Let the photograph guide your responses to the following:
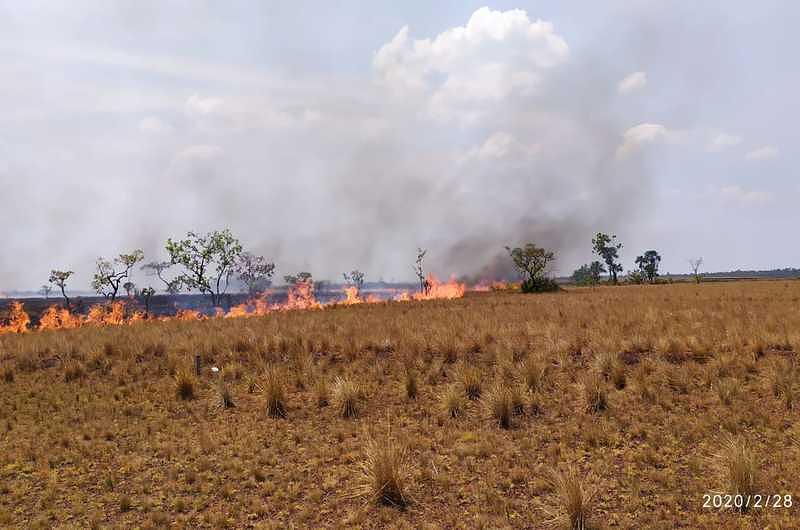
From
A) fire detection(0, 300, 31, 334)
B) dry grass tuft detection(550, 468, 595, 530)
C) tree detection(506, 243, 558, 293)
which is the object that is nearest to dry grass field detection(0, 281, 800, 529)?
dry grass tuft detection(550, 468, 595, 530)

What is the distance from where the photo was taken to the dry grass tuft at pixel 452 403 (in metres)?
12.0

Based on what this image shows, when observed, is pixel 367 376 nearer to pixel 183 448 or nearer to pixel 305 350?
pixel 305 350

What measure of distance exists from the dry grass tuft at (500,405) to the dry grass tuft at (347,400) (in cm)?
343

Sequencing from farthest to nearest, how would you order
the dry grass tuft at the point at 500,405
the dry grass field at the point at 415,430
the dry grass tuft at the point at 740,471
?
the dry grass tuft at the point at 500,405 < the dry grass field at the point at 415,430 < the dry grass tuft at the point at 740,471

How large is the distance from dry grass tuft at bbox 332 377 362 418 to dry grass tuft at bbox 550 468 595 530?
20.1ft

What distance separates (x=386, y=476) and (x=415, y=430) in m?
2.85

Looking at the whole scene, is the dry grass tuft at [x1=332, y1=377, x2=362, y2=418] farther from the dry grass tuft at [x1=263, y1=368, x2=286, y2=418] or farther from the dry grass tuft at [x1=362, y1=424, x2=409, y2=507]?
the dry grass tuft at [x1=362, y1=424, x2=409, y2=507]

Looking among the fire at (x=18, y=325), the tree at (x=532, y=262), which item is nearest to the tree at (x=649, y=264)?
the tree at (x=532, y=262)

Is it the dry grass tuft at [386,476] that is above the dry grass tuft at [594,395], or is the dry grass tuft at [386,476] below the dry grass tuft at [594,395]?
below

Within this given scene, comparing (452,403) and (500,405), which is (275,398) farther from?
(500,405)

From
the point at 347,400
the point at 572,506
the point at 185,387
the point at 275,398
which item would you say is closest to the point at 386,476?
the point at 572,506
